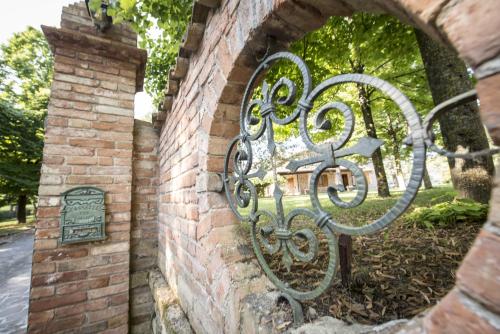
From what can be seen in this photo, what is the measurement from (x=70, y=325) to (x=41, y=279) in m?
0.58

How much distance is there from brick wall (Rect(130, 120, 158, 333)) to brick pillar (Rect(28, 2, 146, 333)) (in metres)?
0.21

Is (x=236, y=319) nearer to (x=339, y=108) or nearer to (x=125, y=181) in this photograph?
(x=339, y=108)

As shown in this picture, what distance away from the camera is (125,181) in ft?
9.59

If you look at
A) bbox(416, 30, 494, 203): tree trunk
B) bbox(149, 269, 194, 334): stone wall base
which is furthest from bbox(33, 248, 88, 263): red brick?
bbox(416, 30, 494, 203): tree trunk

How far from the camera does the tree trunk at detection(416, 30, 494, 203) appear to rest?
116 inches

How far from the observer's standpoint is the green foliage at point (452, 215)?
2793 millimetres

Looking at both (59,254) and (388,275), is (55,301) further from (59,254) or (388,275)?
(388,275)

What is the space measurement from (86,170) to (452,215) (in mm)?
4430

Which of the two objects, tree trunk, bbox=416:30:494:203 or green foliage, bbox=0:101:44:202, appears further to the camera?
green foliage, bbox=0:101:44:202

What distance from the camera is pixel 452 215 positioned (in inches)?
114

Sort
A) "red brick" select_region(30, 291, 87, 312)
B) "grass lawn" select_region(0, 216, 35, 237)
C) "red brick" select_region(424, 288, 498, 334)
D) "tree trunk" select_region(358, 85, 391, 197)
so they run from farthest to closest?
→ "grass lawn" select_region(0, 216, 35, 237)
"tree trunk" select_region(358, 85, 391, 197)
"red brick" select_region(30, 291, 87, 312)
"red brick" select_region(424, 288, 498, 334)

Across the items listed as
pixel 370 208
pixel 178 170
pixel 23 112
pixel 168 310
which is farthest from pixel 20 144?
pixel 370 208

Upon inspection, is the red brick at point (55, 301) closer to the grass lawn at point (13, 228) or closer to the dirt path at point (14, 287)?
the dirt path at point (14, 287)

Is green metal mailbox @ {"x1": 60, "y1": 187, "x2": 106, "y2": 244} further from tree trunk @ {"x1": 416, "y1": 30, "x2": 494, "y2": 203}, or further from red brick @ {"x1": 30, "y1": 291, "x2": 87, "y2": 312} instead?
tree trunk @ {"x1": 416, "y1": 30, "x2": 494, "y2": 203}
